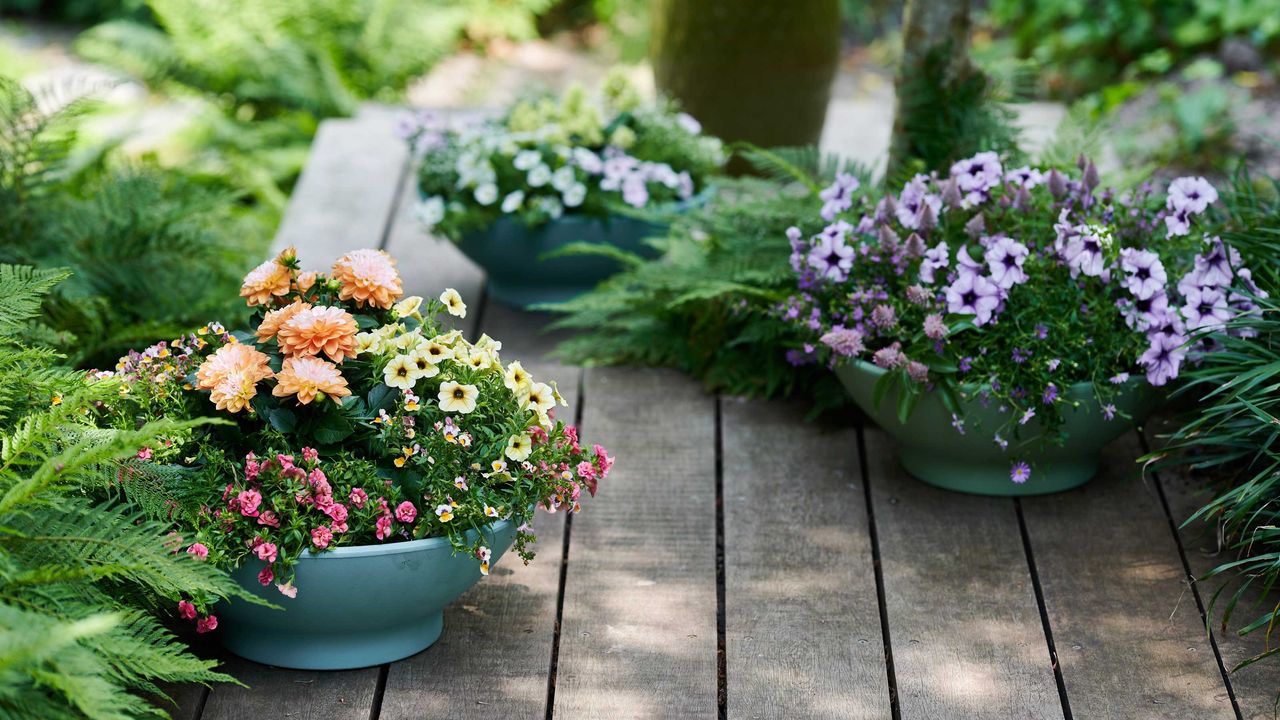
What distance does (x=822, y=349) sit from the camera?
2.64 meters

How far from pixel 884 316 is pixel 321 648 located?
1.15 m

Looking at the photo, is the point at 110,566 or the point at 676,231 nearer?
the point at 110,566

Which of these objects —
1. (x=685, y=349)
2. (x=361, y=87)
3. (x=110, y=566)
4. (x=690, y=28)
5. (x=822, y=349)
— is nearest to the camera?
(x=110, y=566)

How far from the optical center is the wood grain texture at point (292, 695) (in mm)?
1983

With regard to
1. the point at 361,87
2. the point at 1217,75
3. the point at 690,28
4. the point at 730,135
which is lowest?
the point at 361,87

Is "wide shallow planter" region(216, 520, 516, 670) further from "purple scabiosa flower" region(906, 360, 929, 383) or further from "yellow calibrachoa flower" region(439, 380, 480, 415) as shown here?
"purple scabiosa flower" region(906, 360, 929, 383)

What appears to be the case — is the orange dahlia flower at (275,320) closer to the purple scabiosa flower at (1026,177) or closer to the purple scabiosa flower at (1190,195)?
the purple scabiosa flower at (1026,177)

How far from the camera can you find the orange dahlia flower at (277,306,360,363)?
1973 mm

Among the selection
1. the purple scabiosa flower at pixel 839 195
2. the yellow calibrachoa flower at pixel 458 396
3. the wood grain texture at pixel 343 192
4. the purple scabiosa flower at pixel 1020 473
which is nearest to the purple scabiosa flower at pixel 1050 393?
the purple scabiosa flower at pixel 1020 473

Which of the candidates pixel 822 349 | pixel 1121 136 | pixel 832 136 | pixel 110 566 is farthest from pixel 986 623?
pixel 1121 136

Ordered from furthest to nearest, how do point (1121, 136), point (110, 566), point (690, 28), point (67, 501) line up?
point (1121, 136), point (690, 28), point (67, 501), point (110, 566)

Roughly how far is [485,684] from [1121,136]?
4.14 metres

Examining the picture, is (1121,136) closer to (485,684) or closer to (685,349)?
(685,349)

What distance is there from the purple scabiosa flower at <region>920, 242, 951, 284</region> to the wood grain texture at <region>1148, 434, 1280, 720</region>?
618mm
